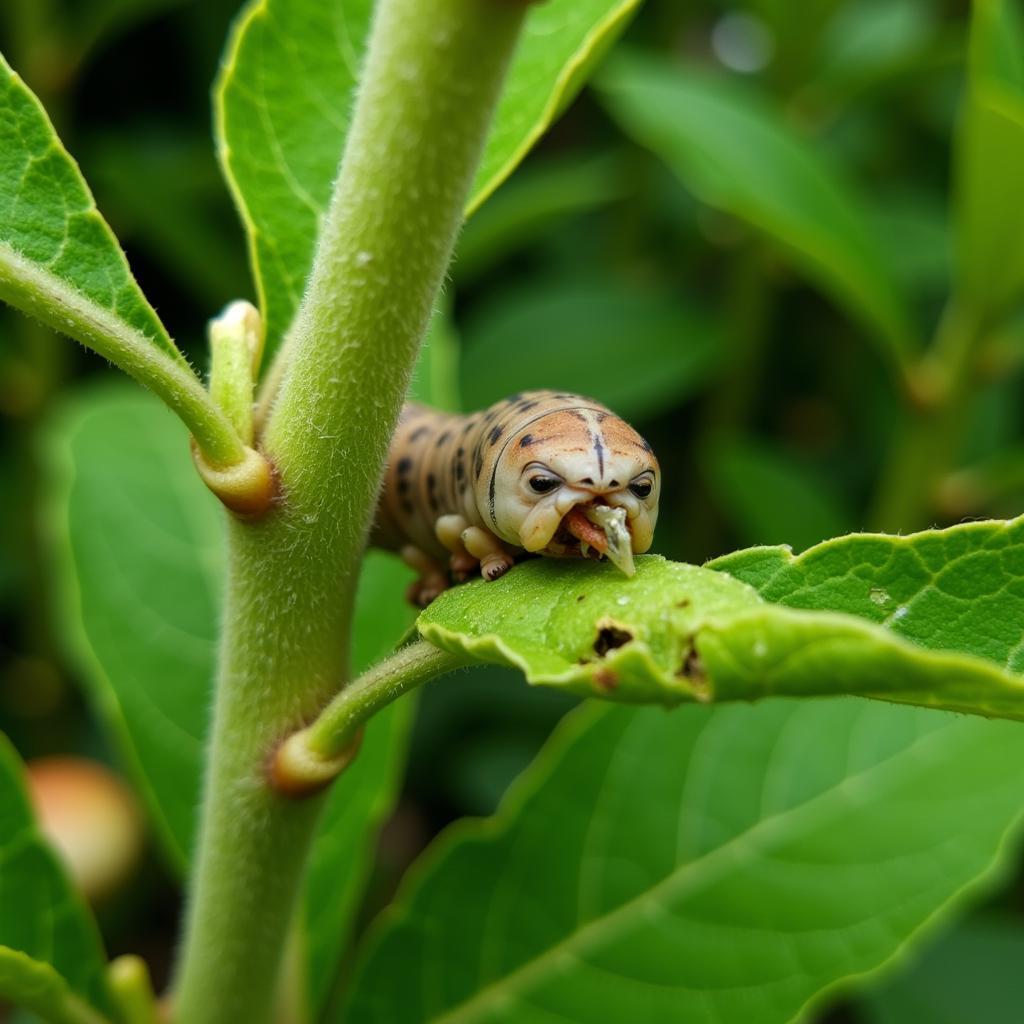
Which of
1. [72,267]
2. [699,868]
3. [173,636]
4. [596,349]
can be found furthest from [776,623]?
[596,349]

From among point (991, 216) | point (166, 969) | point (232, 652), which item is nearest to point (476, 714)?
point (166, 969)

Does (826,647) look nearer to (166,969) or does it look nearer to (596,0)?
(596,0)

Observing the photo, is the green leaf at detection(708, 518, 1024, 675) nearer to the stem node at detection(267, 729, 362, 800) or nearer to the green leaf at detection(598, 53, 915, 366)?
the stem node at detection(267, 729, 362, 800)

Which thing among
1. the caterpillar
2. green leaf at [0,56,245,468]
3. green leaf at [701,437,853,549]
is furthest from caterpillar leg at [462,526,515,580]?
green leaf at [701,437,853,549]

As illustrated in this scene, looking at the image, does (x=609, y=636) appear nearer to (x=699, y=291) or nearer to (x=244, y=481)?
(x=244, y=481)

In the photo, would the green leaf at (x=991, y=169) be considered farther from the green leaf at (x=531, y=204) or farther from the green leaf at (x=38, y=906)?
the green leaf at (x=38, y=906)

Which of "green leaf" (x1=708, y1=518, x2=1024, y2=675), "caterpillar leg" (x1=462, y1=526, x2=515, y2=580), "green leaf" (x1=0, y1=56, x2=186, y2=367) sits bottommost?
"green leaf" (x1=708, y1=518, x2=1024, y2=675)
